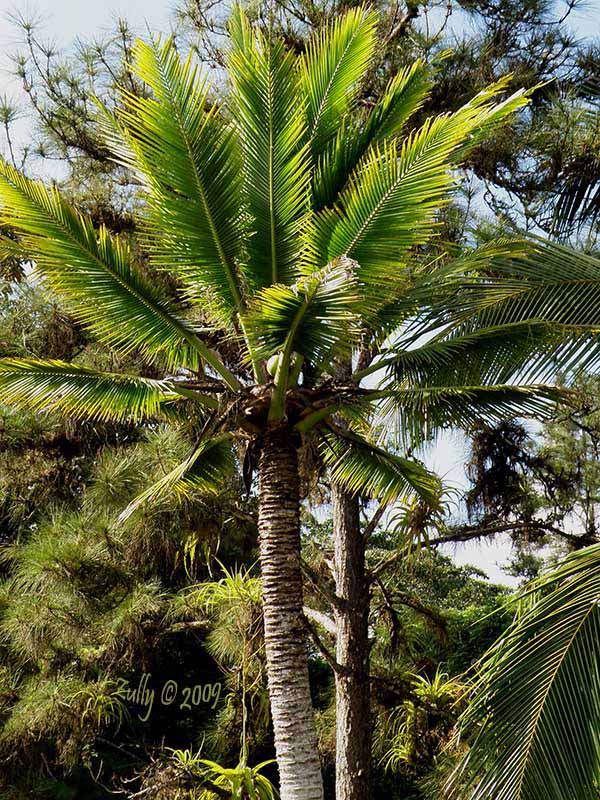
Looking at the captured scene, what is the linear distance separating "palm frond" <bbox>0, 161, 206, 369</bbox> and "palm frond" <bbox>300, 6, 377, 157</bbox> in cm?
133

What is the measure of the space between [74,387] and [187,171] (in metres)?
1.42

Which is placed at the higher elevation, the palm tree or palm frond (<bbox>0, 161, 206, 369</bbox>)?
palm frond (<bbox>0, 161, 206, 369</bbox>)

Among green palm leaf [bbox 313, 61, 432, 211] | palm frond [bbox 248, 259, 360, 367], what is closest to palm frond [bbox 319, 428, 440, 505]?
palm frond [bbox 248, 259, 360, 367]

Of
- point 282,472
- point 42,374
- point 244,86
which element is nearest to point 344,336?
point 282,472

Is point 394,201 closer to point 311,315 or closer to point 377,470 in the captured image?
point 311,315

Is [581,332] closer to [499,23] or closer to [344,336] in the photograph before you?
[344,336]

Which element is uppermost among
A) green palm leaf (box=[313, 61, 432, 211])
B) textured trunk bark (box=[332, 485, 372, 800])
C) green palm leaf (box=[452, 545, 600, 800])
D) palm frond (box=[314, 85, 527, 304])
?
green palm leaf (box=[313, 61, 432, 211])

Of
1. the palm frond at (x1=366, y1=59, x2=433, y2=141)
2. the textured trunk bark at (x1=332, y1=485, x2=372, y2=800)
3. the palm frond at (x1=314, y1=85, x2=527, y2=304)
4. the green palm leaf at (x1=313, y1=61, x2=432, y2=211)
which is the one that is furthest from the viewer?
the textured trunk bark at (x1=332, y1=485, x2=372, y2=800)

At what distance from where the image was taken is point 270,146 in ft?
14.9

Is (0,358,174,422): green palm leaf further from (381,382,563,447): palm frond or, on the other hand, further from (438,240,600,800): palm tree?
(438,240,600,800): palm tree

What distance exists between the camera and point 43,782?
28.6 feet

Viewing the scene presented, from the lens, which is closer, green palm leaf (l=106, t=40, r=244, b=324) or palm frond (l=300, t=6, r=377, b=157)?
green palm leaf (l=106, t=40, r=244, b=324)

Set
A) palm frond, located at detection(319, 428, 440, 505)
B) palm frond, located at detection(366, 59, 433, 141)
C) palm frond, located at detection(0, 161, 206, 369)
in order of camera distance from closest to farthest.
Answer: palm frond, located at detection(0, 161, 206, 369)
palm frond, located at detection(366, 59, 433, 141)
palm frond, located at detection(319, 428, 440, 505)

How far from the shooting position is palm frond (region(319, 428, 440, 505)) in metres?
5.32
